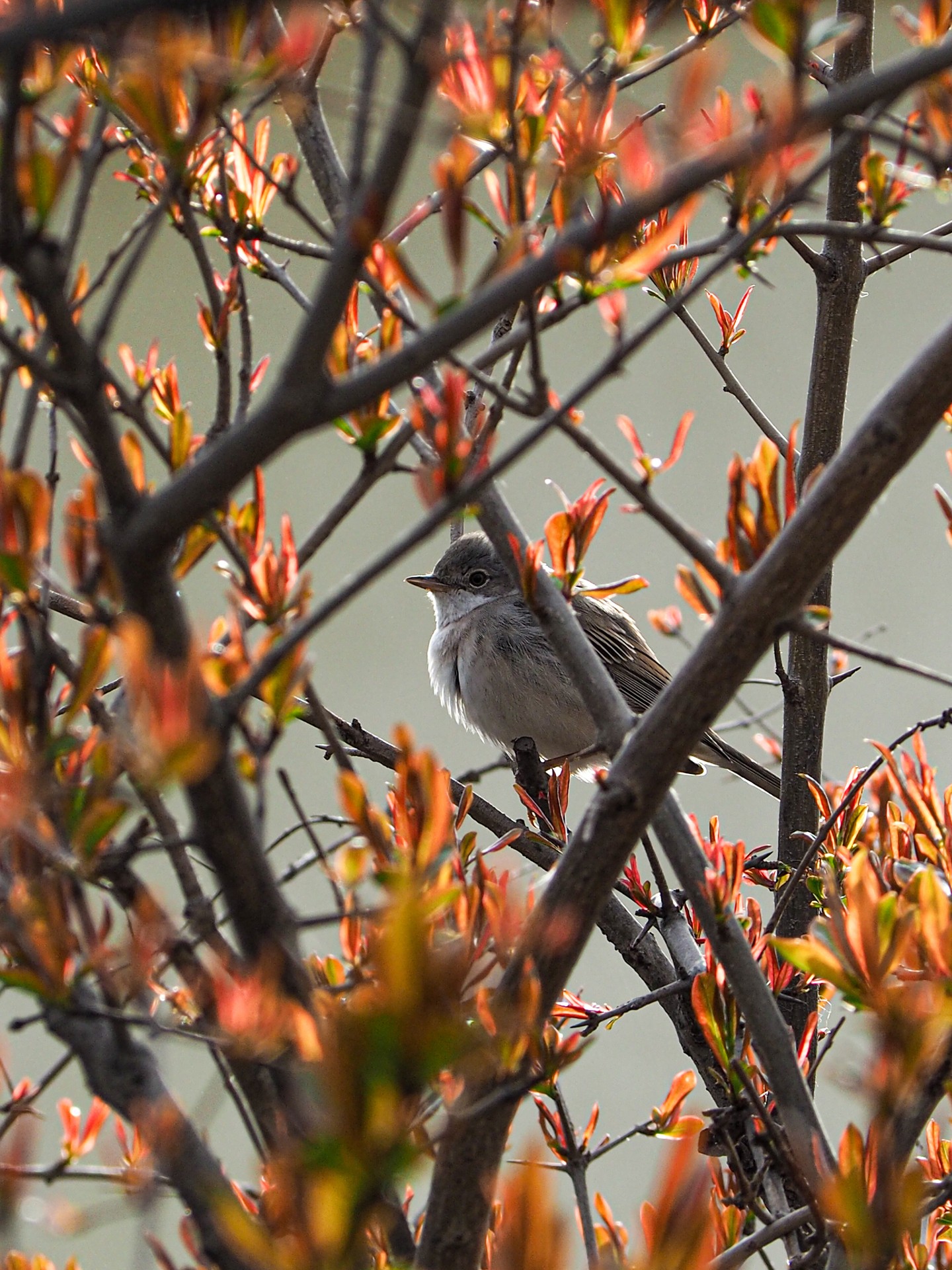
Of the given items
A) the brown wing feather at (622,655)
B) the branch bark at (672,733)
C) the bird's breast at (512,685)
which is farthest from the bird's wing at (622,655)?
the branch bark at (672,733)

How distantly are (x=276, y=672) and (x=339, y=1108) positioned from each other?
0.37m

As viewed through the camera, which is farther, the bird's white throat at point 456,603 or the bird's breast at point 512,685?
the bird's white throat at point 456,603

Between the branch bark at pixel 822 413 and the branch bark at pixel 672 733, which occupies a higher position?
the branch bark at pixel 822 413

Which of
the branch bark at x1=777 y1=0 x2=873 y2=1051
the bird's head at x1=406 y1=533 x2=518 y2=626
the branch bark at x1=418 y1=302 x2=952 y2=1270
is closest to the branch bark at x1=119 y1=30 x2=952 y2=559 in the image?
the branch bark at x1=418 y1=302 x2=952 y2=1270

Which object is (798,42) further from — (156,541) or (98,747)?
(98,747)

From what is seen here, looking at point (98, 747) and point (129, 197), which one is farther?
point (129, 197)

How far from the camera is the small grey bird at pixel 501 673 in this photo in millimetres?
3506

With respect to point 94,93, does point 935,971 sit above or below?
below

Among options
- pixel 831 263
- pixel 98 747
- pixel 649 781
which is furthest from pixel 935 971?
pixel 831 263

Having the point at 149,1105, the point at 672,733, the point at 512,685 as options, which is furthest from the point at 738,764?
the point at 149,1105

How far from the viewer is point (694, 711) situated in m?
0.92

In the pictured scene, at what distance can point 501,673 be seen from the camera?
3504 millimetres

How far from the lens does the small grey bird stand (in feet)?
11.5

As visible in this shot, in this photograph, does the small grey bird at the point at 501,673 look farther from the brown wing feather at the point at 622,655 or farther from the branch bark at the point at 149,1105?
the branch bark at the point at 149,1105
